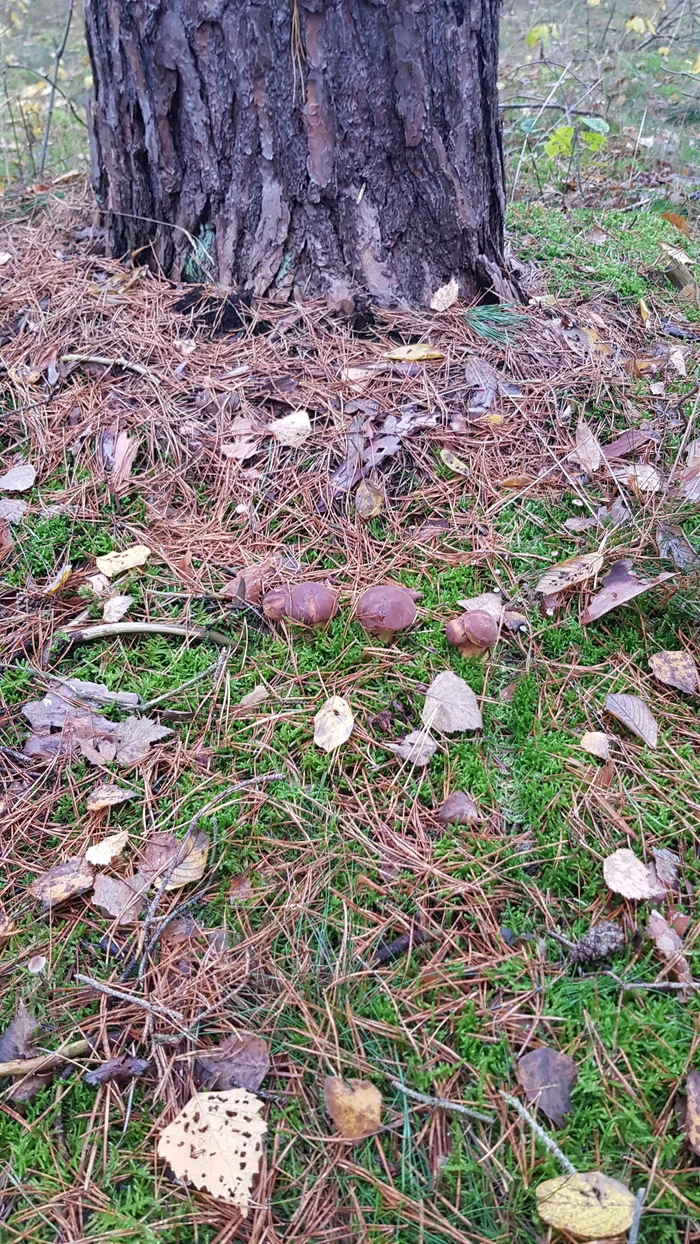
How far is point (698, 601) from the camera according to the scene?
2043mm

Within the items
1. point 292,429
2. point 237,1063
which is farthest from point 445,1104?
point 292,429

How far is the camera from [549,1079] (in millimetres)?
1367

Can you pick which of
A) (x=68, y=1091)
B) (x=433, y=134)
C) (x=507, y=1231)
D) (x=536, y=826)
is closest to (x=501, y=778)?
(x=536, y=826)

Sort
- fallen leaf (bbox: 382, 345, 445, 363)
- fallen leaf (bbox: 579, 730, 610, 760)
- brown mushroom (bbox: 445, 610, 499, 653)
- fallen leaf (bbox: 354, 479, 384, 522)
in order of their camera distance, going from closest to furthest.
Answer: fallen leaf (bbox: 579, 730, 610, 760) < brown mushroom (bbox: 445, 610, 499, 653) < fallen leaf (bbox: 354, 479, 384, 522) < fallen leaf (bbox: 382, 345, 445, 363)

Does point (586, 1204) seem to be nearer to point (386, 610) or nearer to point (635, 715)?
point (635, 715)

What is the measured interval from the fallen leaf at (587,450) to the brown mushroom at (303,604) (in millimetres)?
973

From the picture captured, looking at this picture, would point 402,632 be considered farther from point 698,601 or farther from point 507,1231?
point 507,1231

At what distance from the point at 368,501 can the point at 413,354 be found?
649 mm

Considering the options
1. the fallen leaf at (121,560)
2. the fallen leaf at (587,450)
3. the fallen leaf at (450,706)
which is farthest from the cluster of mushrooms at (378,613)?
the fallen leaf at (587,450)

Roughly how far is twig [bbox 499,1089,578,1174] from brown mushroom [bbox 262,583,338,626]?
115cm

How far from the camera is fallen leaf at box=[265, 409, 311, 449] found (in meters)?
2.43

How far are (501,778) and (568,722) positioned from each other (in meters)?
0.24

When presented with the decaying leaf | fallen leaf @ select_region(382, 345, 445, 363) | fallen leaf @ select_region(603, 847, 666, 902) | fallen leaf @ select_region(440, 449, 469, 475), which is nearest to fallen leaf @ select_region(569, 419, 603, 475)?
fallen leaf @ select_region(440, 449, 469, 475)

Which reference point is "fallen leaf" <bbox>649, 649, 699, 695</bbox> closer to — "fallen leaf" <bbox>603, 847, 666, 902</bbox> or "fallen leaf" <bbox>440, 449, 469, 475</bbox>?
"fallen leaf" <bbox>603, 847, 666, 902</bbox>
